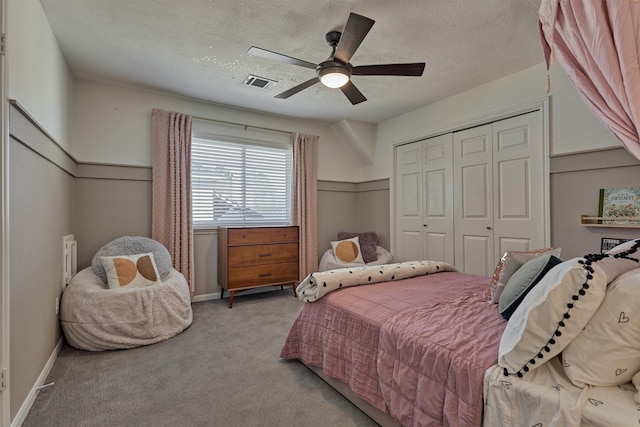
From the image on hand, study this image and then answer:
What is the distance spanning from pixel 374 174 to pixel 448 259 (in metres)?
1.81

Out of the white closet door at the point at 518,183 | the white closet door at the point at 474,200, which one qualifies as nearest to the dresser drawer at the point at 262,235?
the white closet door at the point at 474,200

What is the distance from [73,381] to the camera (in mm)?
2105

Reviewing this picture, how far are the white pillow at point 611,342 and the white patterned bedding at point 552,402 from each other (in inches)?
1.5

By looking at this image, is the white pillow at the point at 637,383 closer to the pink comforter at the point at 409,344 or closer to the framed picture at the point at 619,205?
the pink comforter at the point at 409,344

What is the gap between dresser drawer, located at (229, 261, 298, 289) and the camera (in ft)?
12.6

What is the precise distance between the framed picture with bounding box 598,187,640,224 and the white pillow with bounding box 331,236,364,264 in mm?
2681

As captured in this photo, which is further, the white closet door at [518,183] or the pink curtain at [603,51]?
the white closet door at [518,183]

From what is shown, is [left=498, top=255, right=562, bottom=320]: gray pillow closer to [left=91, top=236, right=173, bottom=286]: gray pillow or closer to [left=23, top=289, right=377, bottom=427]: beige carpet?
[left=23, top=289, right=377, bottom=427]: beige carpet

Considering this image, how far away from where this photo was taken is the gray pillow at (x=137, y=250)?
322 centimetres

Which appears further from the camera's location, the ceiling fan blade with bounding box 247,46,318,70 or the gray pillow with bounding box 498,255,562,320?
the ceiling fan blade with bounding box 247,46,318,70

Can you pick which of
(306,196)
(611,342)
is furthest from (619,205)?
(306,196)

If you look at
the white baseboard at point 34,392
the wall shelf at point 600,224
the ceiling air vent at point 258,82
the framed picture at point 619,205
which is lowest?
the white baseboard at point 34,392

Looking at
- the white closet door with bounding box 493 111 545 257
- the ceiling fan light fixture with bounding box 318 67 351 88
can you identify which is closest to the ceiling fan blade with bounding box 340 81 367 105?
the ceiling fan light fixture with bounding box 318 67 351 88

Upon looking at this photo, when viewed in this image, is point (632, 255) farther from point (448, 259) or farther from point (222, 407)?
point (448, 259)
